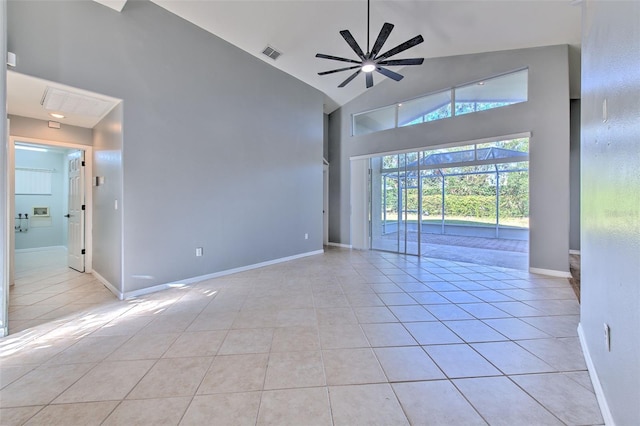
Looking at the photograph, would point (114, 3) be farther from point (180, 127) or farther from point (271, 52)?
point (271, 52)

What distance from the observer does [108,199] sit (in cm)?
368

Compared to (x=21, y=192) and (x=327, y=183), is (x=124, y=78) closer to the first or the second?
(x=327, y=183)

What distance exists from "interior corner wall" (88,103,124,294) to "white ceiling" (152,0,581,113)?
182 centimetres

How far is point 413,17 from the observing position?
411 cm

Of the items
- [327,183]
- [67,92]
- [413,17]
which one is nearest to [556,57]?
[413,17]

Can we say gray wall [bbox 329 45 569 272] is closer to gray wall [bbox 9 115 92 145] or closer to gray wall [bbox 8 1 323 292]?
gray wall [bbox 8 1 323 292]

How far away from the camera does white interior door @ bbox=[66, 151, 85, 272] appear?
4.51m

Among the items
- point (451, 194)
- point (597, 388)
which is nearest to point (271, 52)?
point (597, 388)

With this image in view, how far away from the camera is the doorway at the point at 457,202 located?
5973mm

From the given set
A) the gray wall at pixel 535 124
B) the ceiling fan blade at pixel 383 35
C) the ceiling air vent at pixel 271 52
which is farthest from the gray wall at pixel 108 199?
the gray wall at pixel 535 124

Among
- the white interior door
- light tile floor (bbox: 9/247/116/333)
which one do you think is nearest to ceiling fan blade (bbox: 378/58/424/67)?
light tile floor (bbox: 9/247/116/333)

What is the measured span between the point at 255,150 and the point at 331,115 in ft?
11.2

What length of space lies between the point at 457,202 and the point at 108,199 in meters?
10.5

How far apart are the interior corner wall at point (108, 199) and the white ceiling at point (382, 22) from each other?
1.82 meters
